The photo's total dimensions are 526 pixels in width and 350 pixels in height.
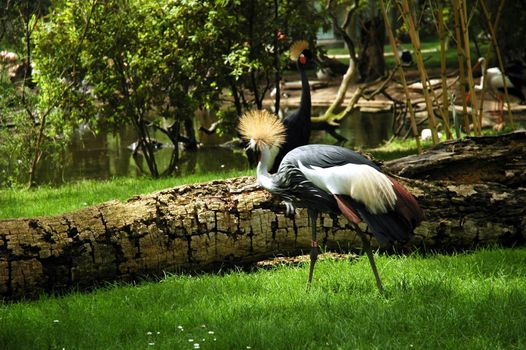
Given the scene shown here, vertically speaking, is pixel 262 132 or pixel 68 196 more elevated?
pixel 262 132

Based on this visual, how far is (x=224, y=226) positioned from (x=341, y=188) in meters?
1.62

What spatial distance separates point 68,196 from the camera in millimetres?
10508

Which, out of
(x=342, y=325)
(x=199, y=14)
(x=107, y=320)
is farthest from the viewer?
(x=199, y=14)

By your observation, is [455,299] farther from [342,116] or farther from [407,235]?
[342,116]

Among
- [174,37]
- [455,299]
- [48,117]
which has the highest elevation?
[174,37]

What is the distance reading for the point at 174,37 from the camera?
1355cm

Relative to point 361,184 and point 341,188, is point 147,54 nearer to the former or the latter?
point 341,188

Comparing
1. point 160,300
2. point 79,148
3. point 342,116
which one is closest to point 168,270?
point 160,300

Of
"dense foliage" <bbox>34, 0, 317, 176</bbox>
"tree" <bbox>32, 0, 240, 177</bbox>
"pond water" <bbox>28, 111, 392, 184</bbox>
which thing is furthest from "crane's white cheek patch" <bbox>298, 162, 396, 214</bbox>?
"pond water" <bbox>28, 111, 392, 184</bbox>

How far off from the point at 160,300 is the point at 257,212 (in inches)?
55.2

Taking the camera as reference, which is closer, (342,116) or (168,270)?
(168,270)

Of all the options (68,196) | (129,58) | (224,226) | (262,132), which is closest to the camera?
(262,132)

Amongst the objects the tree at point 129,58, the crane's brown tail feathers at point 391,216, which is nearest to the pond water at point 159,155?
the tree at point 129,58

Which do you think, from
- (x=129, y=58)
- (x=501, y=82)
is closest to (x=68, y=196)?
(x=129, y=58)
